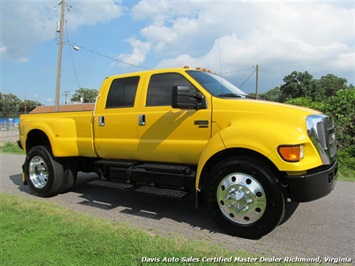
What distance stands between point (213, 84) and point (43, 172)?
3844mm

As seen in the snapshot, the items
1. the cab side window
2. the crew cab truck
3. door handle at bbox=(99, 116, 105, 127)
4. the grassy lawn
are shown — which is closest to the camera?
the grassy lawn

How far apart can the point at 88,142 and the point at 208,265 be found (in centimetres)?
342

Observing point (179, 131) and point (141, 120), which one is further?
point (141, 120)

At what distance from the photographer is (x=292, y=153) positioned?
3.69 metres

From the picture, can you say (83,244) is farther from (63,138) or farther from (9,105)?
(9,105)

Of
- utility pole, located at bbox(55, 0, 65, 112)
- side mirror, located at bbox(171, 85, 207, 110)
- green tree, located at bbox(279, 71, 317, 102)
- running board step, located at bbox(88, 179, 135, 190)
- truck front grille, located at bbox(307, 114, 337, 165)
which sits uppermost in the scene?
green tree, located at bbox(279, 71, 317, 102)

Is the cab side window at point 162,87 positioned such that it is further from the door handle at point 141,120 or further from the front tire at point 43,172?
the front tire at point 43,172

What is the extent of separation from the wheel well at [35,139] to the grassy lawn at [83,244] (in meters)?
2.24

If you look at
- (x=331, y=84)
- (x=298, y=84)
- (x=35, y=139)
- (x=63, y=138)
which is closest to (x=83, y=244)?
(x=63, y=138)

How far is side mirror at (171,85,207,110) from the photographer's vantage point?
4.25 metres

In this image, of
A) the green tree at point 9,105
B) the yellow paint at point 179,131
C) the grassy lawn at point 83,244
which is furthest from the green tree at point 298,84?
the green tree at point 9,105

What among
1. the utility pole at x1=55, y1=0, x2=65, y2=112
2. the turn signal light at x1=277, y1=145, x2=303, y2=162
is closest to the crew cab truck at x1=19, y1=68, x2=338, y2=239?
the turn signal light at x1=277, y1=145, x2=303, y2=162

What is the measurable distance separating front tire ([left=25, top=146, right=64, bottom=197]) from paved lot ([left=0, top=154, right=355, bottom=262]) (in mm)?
195

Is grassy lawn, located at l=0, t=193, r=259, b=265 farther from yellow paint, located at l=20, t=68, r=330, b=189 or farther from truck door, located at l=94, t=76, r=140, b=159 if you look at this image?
truck door, located at l=94, t=76, r=140, b=159
